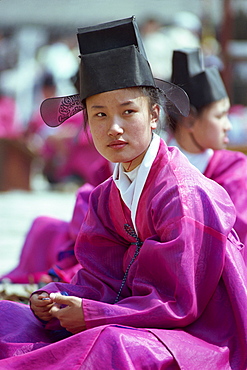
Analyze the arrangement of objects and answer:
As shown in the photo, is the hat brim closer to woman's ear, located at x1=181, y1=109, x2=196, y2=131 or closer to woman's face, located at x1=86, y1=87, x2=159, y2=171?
woman's face, located at x1=86, y1=87, x2=159, y2=171

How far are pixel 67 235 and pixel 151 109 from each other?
81.3 inches

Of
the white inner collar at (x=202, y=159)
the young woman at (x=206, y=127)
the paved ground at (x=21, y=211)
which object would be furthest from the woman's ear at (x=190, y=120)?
the paved ground at (x=21, y=211)

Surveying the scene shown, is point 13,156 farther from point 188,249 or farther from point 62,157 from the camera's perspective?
point 188,249

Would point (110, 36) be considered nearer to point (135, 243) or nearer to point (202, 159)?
point (135, 243)

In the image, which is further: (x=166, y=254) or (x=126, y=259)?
(x=126, y=259)

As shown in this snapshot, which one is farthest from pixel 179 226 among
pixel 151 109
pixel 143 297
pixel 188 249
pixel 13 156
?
pixel 13 156

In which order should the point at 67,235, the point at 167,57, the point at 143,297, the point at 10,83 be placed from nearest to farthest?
the point at 143,297, the point at 67,235, the point at 167,57, the point at 10,83

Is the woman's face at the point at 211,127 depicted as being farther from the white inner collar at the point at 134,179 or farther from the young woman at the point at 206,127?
the white inner collar at the point at 134,179

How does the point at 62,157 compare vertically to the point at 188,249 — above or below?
below

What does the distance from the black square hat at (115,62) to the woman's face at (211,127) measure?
1158 mm

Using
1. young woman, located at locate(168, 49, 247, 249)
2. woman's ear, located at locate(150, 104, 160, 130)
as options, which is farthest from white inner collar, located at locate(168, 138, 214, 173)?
woman's ear, located at locate(150, 104, 160, 130)

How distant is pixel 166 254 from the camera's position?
2.27 meters

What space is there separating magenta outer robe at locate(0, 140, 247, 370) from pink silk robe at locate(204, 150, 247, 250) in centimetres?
111

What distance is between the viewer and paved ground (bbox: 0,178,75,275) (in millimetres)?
5788
